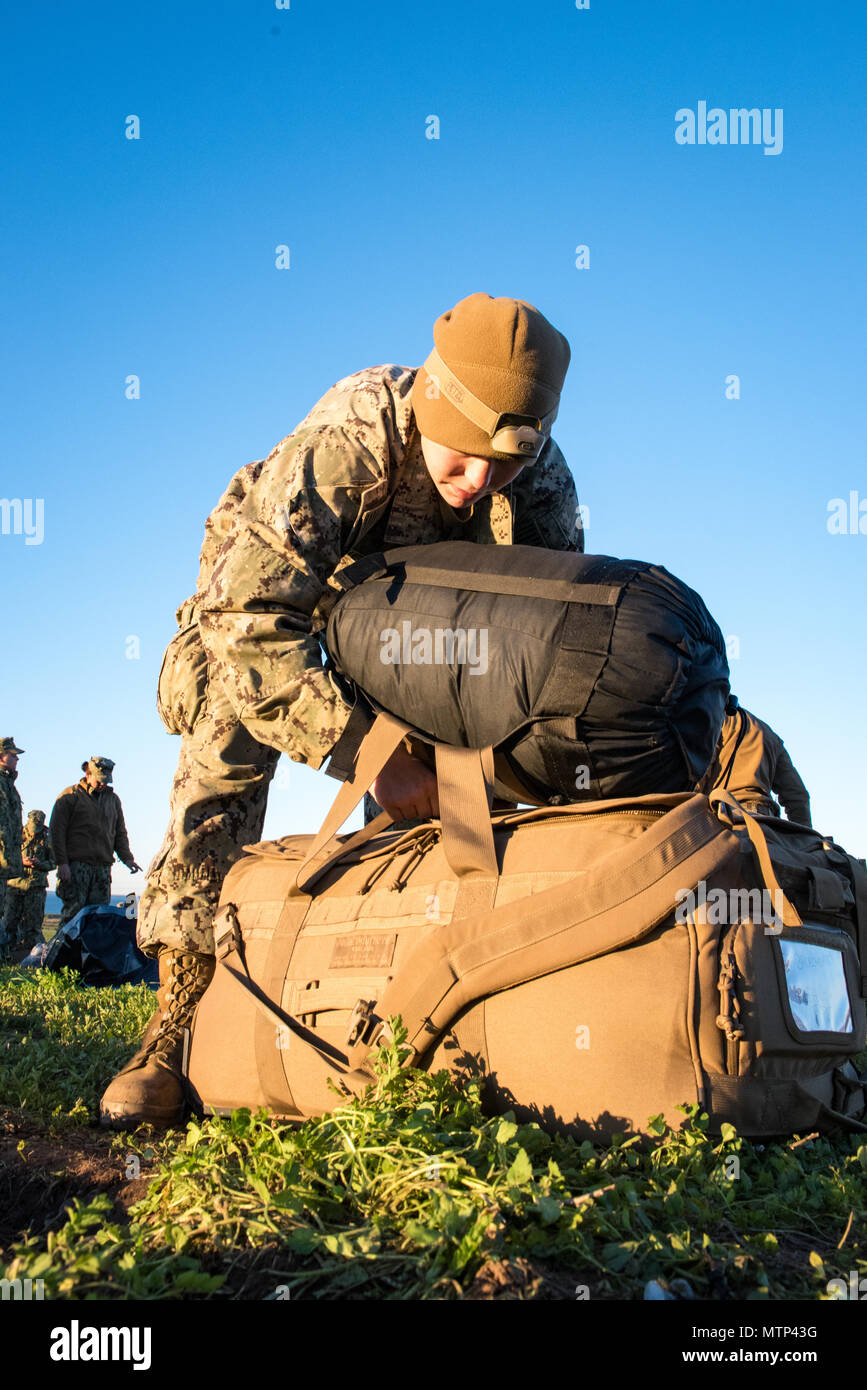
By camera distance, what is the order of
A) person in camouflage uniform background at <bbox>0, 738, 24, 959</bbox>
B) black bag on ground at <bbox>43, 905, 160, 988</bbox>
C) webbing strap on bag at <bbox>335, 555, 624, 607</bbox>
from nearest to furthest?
webbing strap on bag at <bbox>335, 555, 624, 607</bbox>, black bag on ground at <bbox>43, 905, 160, 988</bbox>, person in camouflage uniform background at <bbox>0, 738, 24, 959</bbox>

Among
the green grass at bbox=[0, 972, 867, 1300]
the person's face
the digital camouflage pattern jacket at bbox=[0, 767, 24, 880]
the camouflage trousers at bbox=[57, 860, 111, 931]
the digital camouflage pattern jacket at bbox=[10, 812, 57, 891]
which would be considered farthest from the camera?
the digital camouflage pattern jacket at bbox=[10, 812, 57, 891]

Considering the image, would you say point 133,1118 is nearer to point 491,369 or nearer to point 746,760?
point 491,369

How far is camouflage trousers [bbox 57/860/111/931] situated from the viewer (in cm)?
1256

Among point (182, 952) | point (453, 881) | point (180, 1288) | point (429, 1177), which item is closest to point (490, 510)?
point (453, 881)

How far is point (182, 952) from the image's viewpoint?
3340 mm

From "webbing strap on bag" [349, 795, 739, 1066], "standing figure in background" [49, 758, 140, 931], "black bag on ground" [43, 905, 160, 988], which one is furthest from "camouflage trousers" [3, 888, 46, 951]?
"webbing strap on bag" [349, 795, 739, 1066]

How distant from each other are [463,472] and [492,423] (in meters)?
0.22

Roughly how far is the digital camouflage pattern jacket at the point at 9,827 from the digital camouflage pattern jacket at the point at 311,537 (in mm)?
9544

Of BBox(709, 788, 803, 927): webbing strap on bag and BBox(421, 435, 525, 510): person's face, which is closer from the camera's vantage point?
BBox(709, 788, 803, 927): webbing strap on bag

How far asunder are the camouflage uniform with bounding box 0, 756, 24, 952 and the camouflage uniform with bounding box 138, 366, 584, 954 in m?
9.09

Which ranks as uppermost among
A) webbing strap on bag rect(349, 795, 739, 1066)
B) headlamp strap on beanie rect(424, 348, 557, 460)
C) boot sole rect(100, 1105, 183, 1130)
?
headlamp strap on beanie rect(424, 348, 557, 460)

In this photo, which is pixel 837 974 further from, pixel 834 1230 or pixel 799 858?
pixel 834 1230

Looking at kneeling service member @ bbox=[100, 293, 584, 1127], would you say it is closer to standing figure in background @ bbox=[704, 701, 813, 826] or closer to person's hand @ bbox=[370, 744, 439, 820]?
person's hand @ bbox=[370, 744, 439, 820]

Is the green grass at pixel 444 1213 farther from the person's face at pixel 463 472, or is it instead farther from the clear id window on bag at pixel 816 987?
the person's face at pixel 463 472
